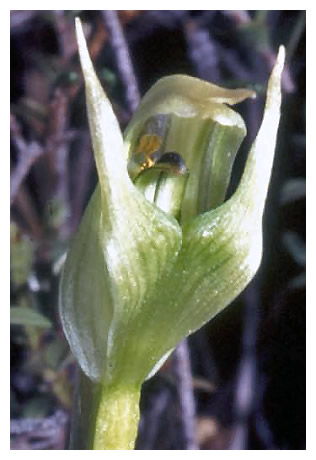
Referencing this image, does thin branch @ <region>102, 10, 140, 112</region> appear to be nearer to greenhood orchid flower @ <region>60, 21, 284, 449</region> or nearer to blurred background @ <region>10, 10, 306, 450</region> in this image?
blurred background @ <region>10, 10, 306, 450</region>

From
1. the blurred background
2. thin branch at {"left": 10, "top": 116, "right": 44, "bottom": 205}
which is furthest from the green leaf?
thin branch at {"left": 10, "top": 116, "right": 44, "bottom": 205}

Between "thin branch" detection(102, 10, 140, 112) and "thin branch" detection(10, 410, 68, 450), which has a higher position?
"thin branch" detection(102, 10, 140, 112)

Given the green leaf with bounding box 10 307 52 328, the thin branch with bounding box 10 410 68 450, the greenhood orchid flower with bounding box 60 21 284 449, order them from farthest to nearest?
the thin branch with bounding box 10 410 68 450 → the green leaf with bounding box 10 307 52 328 → the greenhood orchid flower with bounding box 60 21 284 449


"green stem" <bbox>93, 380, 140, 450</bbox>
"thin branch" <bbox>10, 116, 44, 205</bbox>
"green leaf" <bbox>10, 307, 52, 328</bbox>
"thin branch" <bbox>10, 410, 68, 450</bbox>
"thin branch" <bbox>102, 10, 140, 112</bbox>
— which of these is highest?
"thin branch" <bbox>102, 10, 140, 112</bbox>

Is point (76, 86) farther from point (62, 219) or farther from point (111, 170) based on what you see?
point (111, 170)

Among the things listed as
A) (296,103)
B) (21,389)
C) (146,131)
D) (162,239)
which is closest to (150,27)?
(296,103)

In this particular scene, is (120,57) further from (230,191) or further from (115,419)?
(115,419)

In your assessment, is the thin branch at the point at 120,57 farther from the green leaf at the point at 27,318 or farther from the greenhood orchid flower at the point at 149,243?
the greenhood orchid flower at the point at 149,243

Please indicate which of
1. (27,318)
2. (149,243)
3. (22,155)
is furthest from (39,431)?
(149,243)
